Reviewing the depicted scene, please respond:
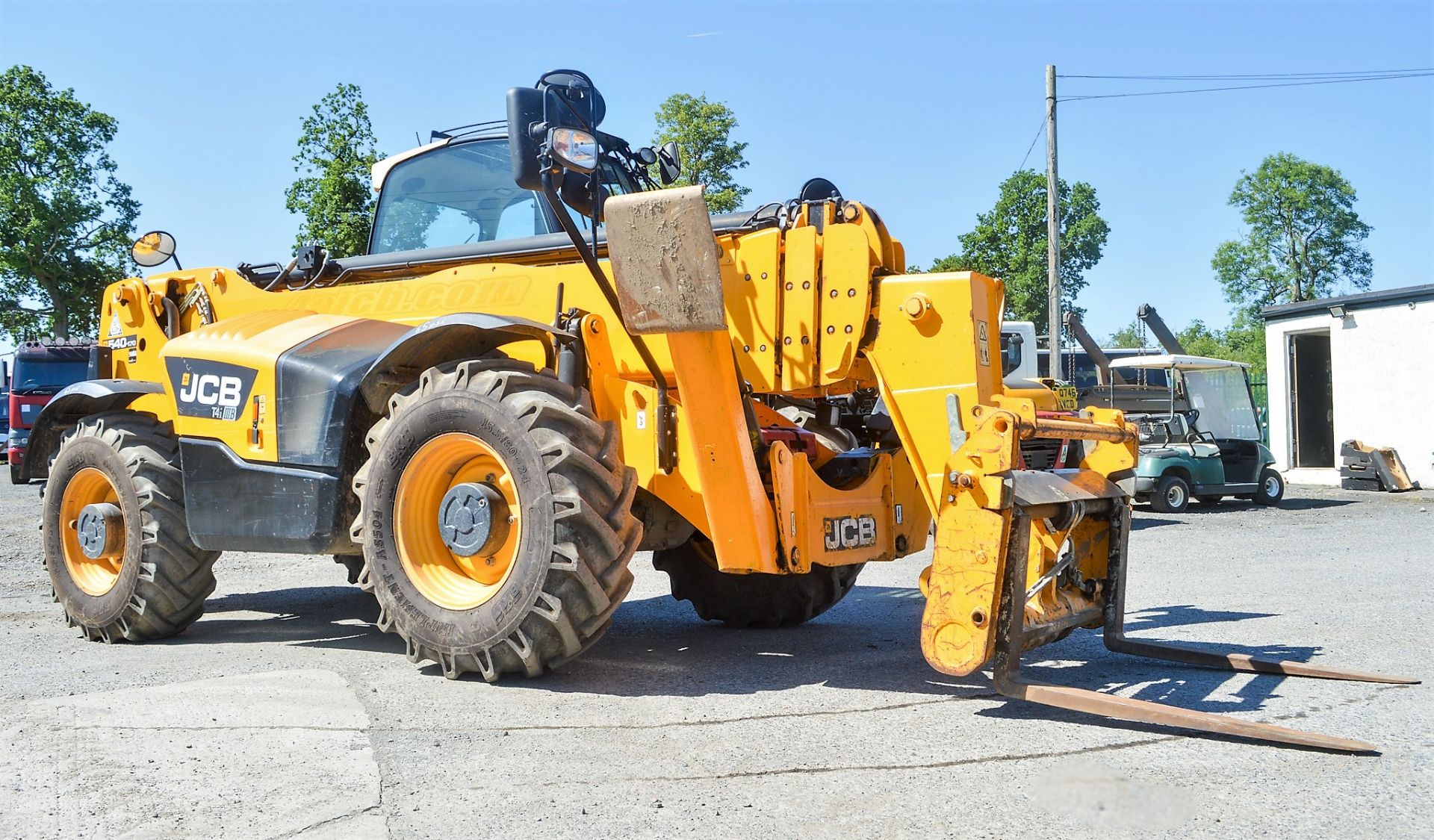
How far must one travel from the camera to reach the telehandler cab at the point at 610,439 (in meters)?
5.01

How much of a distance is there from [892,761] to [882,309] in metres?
1.98

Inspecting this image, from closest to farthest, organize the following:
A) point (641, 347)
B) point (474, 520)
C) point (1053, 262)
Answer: point (474, 520) → point (641, 347) → point (1053, 262)

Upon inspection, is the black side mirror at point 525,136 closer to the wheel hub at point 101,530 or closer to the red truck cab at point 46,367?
the wheel hub at point 101,530

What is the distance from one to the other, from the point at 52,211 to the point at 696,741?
43.0m

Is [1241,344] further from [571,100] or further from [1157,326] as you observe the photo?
[571,100]

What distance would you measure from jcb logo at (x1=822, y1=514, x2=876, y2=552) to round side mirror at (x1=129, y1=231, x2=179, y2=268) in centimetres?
517

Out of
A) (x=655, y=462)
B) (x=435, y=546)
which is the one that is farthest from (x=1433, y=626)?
(x=435, y=546)

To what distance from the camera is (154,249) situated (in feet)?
26.2

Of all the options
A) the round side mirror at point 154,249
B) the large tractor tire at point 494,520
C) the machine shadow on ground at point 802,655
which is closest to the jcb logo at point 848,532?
the machine shadow on ground at point 802,655

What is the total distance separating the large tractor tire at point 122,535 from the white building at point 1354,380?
20.8 m

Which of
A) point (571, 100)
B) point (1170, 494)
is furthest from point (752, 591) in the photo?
point (1170, 494)

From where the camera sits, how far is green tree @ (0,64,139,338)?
39.8 metres

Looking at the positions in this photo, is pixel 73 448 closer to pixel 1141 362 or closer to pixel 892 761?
pixel 892 761

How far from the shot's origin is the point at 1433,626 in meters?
6.97
